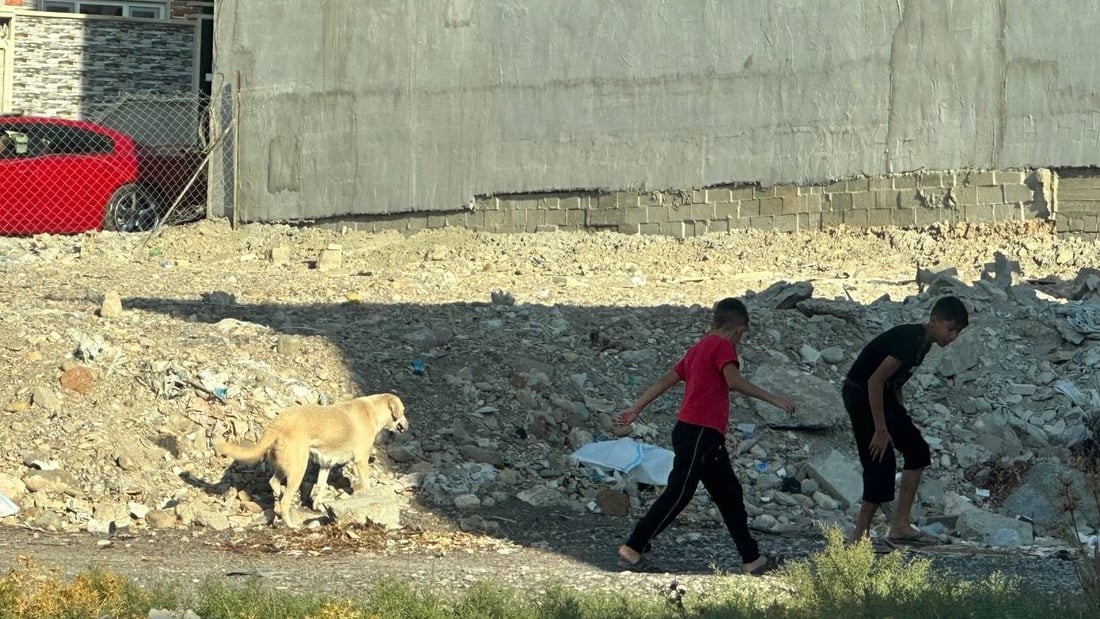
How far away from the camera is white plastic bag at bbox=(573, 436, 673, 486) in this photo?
33.8ft

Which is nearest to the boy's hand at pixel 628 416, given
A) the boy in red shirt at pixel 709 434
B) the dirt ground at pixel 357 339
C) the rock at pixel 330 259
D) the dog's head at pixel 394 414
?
the boy in red shirt at pixel 709 434

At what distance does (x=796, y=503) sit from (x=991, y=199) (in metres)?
6.88

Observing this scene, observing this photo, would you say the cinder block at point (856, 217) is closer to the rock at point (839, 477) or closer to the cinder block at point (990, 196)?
the cinder block at point (990, 196)

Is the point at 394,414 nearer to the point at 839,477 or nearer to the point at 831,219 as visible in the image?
the point at 839,477

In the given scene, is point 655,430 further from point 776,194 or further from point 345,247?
point 345,247

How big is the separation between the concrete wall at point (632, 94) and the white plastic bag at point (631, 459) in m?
7.18

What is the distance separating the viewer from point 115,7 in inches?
1085

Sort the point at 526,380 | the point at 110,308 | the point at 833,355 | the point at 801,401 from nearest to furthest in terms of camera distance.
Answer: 1. the point at 526,380
2. the point at 801,401
3. the point at 110,308
4. the point at 833,355

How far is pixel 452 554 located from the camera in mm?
8812

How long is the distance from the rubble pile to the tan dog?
0.24 meters

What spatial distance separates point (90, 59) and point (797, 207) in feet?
41.8

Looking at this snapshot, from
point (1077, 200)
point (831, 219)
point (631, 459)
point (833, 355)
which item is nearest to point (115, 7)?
point (831, 219)

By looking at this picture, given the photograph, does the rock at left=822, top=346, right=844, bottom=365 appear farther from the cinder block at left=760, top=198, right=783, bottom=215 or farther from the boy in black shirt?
the cinder block at left=760, top=198, right=783, bottom=215

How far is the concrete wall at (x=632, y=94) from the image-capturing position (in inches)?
637
